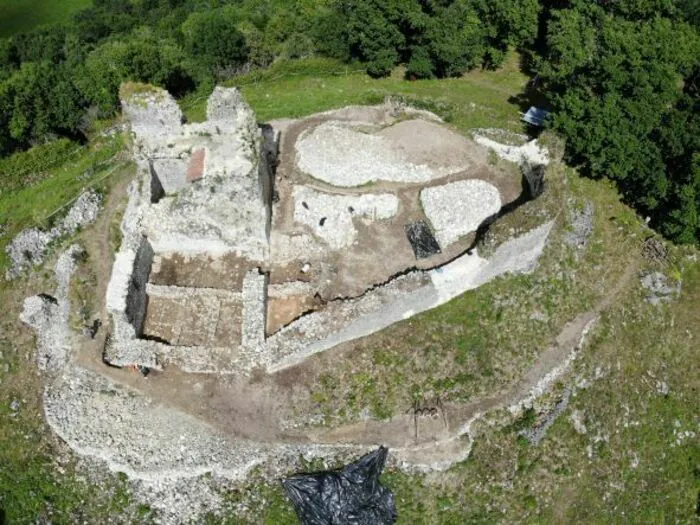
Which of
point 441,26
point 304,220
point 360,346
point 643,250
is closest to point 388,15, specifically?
point 441,26

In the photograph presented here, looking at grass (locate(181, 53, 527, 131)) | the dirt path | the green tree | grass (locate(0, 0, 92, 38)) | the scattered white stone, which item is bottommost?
the scattered white stone

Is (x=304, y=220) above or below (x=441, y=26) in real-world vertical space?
below

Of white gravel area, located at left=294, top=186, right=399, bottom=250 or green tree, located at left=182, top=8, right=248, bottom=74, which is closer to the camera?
white gravel area, located at left=294, top=186, right=399, bottom=250

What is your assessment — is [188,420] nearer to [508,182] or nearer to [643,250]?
[508,182]

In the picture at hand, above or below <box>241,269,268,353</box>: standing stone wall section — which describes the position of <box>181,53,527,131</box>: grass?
above

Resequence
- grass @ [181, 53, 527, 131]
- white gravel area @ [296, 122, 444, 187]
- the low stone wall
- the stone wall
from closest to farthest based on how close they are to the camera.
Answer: the low stone wall
the stone wall
white gravel area @ [296, 122, 444, 187]
grass @ [181, 53, 527, 131]

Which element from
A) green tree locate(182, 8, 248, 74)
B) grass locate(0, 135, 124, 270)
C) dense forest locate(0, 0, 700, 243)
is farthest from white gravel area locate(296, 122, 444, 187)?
green tree locate(182, 8, 248, 74)

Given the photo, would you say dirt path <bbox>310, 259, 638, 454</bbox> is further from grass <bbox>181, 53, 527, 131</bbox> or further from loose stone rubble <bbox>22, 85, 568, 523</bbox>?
grass <bbox>181, 53, 527, 131</bbox>
